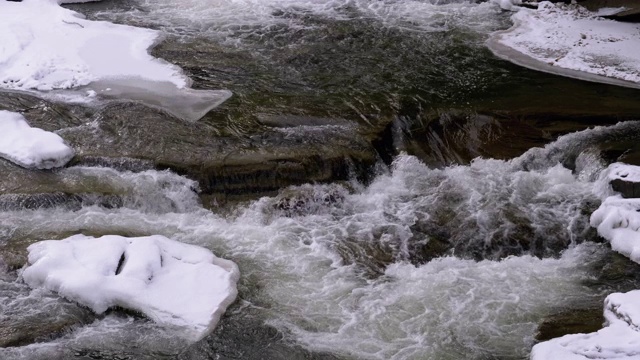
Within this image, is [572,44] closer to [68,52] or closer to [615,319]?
[615,319]

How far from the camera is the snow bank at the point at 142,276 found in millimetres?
6332

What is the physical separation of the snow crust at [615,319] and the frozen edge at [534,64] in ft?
11.4

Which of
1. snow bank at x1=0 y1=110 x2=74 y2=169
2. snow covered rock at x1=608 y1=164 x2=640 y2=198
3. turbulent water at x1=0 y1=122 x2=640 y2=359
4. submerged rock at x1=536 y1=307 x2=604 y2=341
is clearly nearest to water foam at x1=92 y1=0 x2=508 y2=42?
snow bank at x1=0 y1=110 x2=74 y2=169

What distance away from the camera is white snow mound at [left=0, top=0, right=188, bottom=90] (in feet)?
33.6

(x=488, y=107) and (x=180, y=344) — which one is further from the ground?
(x=488, y=107)

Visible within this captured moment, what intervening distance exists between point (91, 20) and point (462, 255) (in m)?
8.06

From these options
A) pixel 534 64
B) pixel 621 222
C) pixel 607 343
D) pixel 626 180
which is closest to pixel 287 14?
pixel 534 64

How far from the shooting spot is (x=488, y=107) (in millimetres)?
9883

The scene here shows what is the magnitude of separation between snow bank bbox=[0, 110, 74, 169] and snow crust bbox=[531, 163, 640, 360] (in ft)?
18.4

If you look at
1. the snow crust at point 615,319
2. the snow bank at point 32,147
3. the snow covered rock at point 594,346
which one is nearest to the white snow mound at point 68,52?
the snow bank at point 32,147

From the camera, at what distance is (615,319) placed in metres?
6.18

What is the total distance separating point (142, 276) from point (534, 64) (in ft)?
24.2

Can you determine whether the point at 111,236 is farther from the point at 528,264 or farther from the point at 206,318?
the point at 528,264

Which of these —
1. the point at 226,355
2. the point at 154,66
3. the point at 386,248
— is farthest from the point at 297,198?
the point at 154,66
